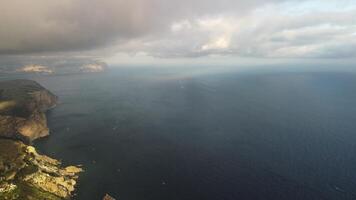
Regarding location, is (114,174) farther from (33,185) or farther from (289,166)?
(289,166)

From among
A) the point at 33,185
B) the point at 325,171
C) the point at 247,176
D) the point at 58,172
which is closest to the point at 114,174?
the point at 58,172

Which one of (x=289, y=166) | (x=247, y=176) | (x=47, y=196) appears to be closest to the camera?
(x=47, y=196)

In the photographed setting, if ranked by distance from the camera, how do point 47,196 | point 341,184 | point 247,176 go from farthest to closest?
point 247,176
point 341,184
point 47,196

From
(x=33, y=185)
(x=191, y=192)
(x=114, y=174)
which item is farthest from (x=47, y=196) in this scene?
(x=191, y=192)

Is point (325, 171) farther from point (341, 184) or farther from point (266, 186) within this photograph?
point (266, 186)

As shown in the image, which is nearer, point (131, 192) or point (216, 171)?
point (131, 192)

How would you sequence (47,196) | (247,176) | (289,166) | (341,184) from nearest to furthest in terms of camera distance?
(47,196)
(341,184)
(247,176)
(289,166)
